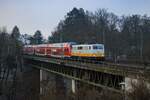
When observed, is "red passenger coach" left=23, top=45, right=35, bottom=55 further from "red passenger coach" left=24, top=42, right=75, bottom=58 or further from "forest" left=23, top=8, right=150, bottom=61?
"forest" left=23, top=8, right=150, bottom=61

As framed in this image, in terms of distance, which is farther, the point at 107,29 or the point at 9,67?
the point at 107,29

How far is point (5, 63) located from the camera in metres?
80.4

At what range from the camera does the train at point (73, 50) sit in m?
49.0

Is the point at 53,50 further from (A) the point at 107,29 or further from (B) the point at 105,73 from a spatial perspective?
(A) the point at 107,29

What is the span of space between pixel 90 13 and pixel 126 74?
9263 cm

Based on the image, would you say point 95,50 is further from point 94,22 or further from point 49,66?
point 94,22

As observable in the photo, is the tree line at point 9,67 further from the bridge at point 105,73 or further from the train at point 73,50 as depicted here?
the bridge at point 105,73

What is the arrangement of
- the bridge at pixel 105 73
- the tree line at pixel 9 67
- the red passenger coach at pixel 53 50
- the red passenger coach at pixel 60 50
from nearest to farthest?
1. the bridge at pixel 105 73
2. the red passenger coach at pixel 60 50
3. the red passenger coach at pixel 53 50
4. the tree line at pixel 9 67

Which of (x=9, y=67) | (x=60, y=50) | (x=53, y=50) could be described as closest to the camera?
(x=60, y=50)

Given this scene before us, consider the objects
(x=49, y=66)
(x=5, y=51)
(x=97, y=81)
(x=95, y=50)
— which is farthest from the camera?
(x=5, y=51)

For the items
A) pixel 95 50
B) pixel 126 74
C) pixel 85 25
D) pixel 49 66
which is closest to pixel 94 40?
pixel 85 25

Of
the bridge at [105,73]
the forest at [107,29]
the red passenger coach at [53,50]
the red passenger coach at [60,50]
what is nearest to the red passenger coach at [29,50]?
the red passenger coach at [53,50]

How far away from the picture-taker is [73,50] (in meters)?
55.5

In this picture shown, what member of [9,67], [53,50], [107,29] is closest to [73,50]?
[53,50]
